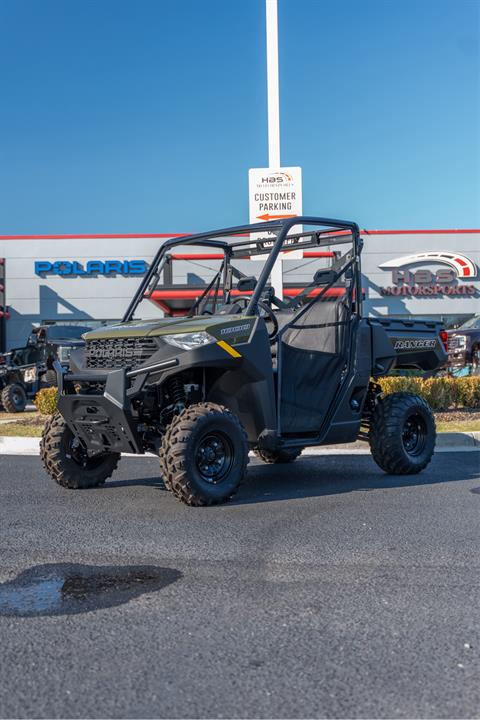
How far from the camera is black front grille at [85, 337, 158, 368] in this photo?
6.66 m

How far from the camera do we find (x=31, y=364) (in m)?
18.8

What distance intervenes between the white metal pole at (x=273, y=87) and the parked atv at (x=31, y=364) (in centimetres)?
577

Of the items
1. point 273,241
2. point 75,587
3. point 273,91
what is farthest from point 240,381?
point 273,91

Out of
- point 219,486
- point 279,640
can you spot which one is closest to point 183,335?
point 219,486

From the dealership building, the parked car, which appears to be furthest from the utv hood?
the dealership building

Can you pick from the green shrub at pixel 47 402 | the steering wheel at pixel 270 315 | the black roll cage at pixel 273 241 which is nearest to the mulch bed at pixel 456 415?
the black roll cage at pixel 273 241

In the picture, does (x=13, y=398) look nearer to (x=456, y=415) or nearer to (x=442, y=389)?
(x=442, y=389)

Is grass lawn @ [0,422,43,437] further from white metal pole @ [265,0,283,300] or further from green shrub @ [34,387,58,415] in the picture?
white metal pole @ [265,0,283,300]

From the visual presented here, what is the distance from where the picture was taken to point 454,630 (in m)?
3.62

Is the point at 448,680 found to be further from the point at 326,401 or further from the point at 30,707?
the point at 326,401

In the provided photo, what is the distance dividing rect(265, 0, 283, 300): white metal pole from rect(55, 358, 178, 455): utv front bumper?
360 inches

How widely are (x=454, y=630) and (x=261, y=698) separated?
1144 millimetres

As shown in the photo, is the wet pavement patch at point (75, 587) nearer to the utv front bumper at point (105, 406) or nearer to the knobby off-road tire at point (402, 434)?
the utv front bumper at point (105, 406)

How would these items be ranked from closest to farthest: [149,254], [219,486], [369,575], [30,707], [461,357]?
[30,707] < [369,575] < [219,486] < [461,357] < [149,254]
